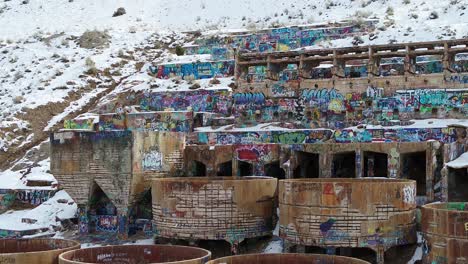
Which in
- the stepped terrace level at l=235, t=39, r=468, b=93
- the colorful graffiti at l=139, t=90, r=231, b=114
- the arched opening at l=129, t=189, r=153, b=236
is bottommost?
the arched opening at l=129, t=189, r=153, b=236

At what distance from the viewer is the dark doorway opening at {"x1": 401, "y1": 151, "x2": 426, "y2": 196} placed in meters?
35.8

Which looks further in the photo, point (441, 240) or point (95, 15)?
point (95, 15)

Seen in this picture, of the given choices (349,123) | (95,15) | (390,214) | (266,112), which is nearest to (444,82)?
(349,123)

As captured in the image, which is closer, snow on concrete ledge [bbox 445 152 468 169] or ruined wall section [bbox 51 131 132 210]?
snow on concrete ledge [bbox 445 152 468 169]

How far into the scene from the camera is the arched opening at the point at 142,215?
119 feet

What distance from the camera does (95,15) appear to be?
8050cm

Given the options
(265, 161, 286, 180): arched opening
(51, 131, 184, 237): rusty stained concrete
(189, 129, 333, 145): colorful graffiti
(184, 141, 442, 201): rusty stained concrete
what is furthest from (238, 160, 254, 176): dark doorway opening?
(51, 131, 184, 237): rusty stained concrete

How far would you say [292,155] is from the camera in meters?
36.1

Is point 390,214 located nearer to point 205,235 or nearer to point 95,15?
point 205,235

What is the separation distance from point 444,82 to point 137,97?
2023 centimetres

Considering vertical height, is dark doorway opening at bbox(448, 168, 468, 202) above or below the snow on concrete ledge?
below

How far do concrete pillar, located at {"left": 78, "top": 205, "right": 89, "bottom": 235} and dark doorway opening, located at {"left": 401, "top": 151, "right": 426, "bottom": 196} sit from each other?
14.6m

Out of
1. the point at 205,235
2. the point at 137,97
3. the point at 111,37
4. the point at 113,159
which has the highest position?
the point at 111,37

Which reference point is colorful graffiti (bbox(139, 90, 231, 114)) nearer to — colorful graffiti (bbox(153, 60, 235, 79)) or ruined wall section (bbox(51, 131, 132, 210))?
colorful graffiti (bbox(153, 60, 235, 79))
